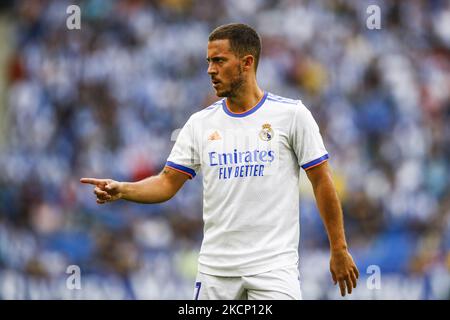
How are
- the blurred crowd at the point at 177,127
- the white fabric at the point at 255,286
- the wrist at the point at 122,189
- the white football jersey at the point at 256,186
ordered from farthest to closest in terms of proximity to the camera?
1. the blurred crowd at the point at 177,127
2. the wrist at the point at 122,189
3. the white football jersey at the point at 256,186
4. the white fabric at the point at 255,286

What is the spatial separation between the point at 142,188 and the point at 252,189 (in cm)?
70

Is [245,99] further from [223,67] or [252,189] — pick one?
[252,189]

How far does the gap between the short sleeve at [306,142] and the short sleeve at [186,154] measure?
62cm

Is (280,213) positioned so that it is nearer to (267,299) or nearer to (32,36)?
(267,299)

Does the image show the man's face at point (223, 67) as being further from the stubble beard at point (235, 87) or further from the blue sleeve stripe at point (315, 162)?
the blue sleeve stripe at point (315, 162)

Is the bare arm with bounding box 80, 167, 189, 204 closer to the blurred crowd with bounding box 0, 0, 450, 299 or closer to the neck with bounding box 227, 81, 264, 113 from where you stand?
the neck with bounding box 227, 81, 264, 113

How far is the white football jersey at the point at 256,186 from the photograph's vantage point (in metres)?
5.50

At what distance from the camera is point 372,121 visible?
13258mm

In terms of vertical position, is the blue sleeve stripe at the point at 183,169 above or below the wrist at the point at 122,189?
above

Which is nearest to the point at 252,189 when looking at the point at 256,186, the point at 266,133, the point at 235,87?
the point at 256,186

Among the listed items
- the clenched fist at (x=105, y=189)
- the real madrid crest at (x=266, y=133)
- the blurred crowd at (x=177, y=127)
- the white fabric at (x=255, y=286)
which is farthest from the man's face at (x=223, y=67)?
the blurred crowd at (x=177, y=127)

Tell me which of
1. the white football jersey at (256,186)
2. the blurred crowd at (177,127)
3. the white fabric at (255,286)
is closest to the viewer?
the white fabric at (255,286)
